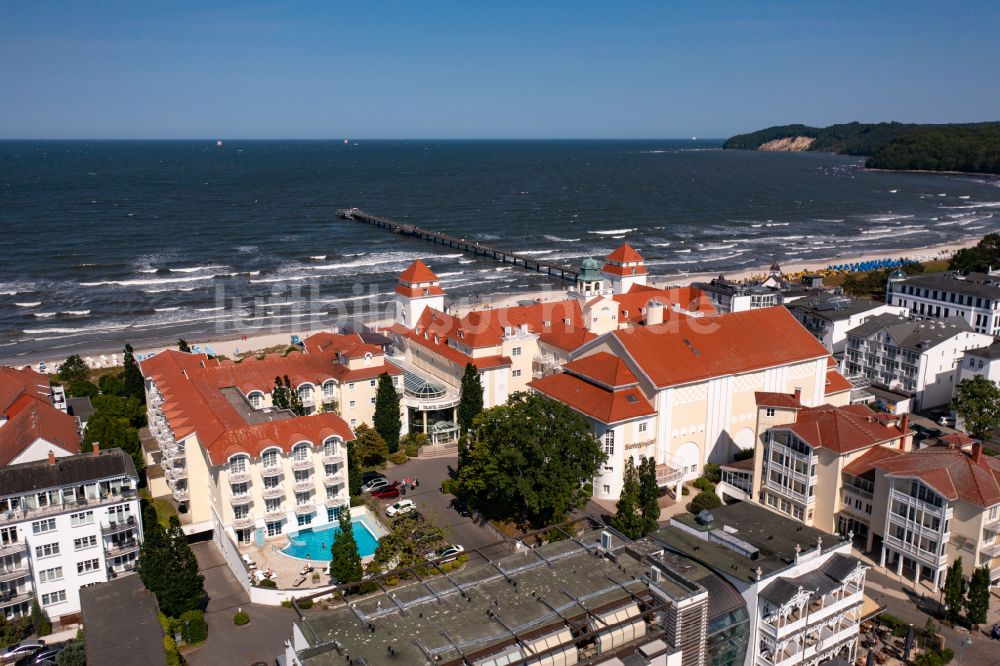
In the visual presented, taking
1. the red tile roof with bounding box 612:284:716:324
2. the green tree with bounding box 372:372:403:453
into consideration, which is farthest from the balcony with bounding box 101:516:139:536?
the red tile roof with bounding box 612:284:716:324

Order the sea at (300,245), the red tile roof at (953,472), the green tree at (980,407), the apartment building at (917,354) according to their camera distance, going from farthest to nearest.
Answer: the sea at (300,245) < the apartment building at (917,354) < the green tree at (980,407) < the red tile roof at (953,472)

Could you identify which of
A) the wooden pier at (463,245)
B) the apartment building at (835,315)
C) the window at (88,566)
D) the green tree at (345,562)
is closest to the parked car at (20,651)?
the window at (88,566)

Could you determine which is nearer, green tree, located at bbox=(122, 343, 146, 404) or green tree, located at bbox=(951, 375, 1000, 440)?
green tree, located at bbox=(951, 375, 1000, 440)

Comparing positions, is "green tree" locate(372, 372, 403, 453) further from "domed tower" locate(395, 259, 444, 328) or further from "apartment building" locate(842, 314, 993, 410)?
"apartment building" locate(842, 314, 993, 410)

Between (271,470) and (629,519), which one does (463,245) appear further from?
(629,519)

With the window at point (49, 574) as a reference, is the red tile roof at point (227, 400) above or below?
above

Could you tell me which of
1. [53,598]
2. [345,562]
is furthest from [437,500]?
[53,598]

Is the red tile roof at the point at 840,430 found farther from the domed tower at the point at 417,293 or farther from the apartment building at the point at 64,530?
the apartment building at the point at 64,530
